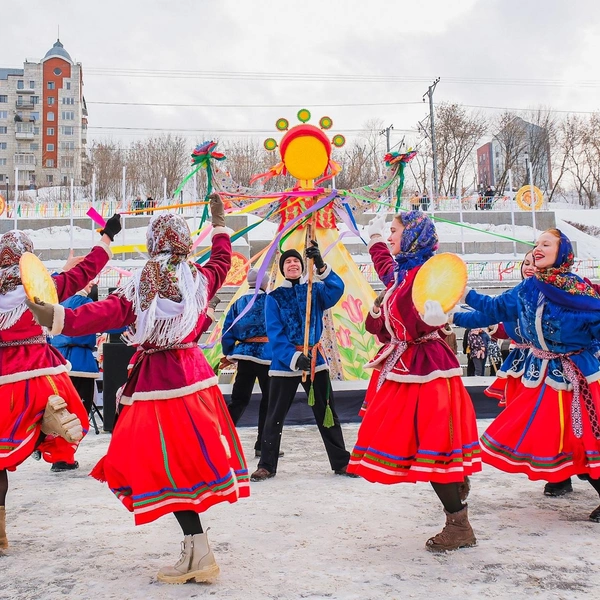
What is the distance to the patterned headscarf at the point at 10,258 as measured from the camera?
351 cm

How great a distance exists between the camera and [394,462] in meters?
3.15

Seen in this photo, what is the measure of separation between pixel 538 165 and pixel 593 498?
44071 mm

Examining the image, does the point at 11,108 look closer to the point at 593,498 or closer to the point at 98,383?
the point at 98,383

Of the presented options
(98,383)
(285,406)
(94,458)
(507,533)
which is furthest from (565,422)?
(98,383)

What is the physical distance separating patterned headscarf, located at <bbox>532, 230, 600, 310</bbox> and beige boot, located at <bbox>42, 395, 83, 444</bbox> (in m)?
2.55

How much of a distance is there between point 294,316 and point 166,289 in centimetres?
206

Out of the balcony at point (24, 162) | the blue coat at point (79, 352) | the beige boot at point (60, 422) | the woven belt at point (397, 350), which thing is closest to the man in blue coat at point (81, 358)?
the blue coat at point (79, 352)

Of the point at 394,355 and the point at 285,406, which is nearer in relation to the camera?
the point at 394,355

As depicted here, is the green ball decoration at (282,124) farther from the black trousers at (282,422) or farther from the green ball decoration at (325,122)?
the black trousers at (282,422)

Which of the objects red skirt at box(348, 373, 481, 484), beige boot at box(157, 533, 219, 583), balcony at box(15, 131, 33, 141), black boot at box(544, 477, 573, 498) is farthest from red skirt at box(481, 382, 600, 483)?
balcony at box(15, 131, 33, 141)

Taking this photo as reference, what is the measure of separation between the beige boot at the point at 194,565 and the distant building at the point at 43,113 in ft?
213

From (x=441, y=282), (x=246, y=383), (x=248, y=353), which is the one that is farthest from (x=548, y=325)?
(x=246, y=383)

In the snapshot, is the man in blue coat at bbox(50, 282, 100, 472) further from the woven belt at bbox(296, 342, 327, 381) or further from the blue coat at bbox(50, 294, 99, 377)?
the woven belt at bbox(296, 342, 327, 381)

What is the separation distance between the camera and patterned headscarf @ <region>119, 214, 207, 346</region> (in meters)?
2.84
